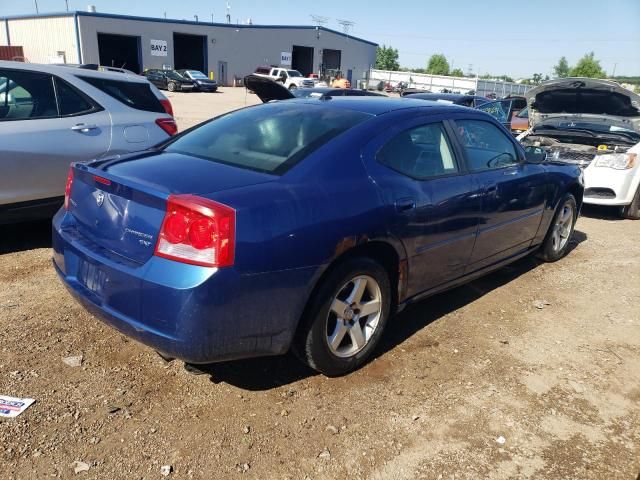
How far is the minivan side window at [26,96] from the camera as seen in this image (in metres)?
4.48

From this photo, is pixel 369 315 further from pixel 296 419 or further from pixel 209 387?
pixel 209 387

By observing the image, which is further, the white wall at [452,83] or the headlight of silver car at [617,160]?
the white wall at [452,83]

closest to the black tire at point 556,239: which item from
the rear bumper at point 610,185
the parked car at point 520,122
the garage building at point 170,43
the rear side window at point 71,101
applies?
the rear bumper at point 610,185

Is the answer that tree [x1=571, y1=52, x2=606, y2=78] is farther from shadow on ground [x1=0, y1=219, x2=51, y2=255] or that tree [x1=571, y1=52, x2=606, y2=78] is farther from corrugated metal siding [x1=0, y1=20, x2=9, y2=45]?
shadow on ground [x1=0, y1=219, x2=51, y2=255]

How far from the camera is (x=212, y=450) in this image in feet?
8.14

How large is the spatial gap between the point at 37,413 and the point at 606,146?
7.77 meters

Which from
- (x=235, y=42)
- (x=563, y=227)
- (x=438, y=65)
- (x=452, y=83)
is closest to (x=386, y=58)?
(x=438, y=65)

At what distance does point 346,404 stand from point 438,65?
12783 centimetres

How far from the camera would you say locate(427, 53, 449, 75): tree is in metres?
120

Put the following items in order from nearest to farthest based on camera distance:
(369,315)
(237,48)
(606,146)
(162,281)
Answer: (162,281), (369,315), (606,146), (237,48)

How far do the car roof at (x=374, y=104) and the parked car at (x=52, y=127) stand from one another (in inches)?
83.2

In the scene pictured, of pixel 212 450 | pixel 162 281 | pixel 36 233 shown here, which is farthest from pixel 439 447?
pixel 36 233

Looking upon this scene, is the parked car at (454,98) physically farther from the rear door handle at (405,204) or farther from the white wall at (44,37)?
the white wall at (44,37)

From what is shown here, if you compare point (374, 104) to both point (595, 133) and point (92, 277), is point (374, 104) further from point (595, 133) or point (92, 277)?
point (595, 133)
